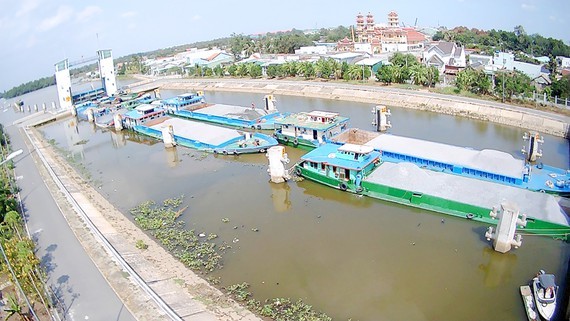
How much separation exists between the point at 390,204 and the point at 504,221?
20.8 ft

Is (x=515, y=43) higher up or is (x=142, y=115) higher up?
(x=515, y=43)

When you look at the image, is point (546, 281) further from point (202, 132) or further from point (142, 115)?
point (142, 115)

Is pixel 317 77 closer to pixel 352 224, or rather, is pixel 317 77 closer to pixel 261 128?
pixel 261 128

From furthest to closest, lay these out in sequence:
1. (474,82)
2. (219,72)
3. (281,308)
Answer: (219,72) → (474,82) → (281,308)

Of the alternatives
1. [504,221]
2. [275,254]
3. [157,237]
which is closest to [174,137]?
[157,237]

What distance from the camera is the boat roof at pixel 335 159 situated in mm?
22744

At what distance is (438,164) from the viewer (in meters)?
23.4

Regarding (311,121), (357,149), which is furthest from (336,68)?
(357,149)

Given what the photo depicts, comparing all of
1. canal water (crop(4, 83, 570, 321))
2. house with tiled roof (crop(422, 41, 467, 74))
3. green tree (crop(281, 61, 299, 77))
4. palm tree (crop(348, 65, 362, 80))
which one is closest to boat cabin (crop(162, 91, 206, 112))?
canal water (crop(4, 83, 570, 321))

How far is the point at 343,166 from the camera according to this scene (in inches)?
894

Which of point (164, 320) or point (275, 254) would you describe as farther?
point (275, 254)

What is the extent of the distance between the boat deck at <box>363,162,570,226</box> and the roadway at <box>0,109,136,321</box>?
14.3 metres

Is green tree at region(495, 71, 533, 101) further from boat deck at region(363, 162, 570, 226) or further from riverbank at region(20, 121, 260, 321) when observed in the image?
riverbank at region(20, 121, 260, 321)

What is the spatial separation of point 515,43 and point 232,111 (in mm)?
67107
